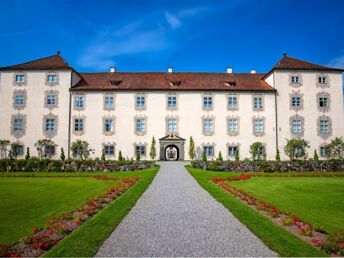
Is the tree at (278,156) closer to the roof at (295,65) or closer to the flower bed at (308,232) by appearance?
the roof at (295,65)

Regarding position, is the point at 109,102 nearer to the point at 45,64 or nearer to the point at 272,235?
the point at 45,64

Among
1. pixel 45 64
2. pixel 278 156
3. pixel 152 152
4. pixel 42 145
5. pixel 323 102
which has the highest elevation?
pixel 45 64

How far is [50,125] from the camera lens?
104ft

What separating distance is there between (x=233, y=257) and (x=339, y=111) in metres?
34.3

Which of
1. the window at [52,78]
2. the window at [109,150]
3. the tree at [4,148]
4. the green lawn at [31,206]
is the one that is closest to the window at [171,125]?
the window at [109,150]

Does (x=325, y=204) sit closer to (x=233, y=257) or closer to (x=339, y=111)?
(x=233, y=257)

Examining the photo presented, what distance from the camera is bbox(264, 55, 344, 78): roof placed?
32.7 m

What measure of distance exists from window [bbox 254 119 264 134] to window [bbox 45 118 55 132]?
77.0 ft

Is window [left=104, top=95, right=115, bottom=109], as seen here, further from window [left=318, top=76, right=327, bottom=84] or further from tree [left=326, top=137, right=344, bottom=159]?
tree [left=326, top=137, right=344, bottom=159]

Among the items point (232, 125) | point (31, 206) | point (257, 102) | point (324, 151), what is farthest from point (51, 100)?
point (324, 151)

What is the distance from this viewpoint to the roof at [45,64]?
31.9 meters

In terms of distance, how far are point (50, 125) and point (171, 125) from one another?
13.9 m

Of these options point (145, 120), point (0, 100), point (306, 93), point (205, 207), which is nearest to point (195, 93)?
point (145, 120)

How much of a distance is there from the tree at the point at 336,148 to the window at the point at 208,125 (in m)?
13.1
